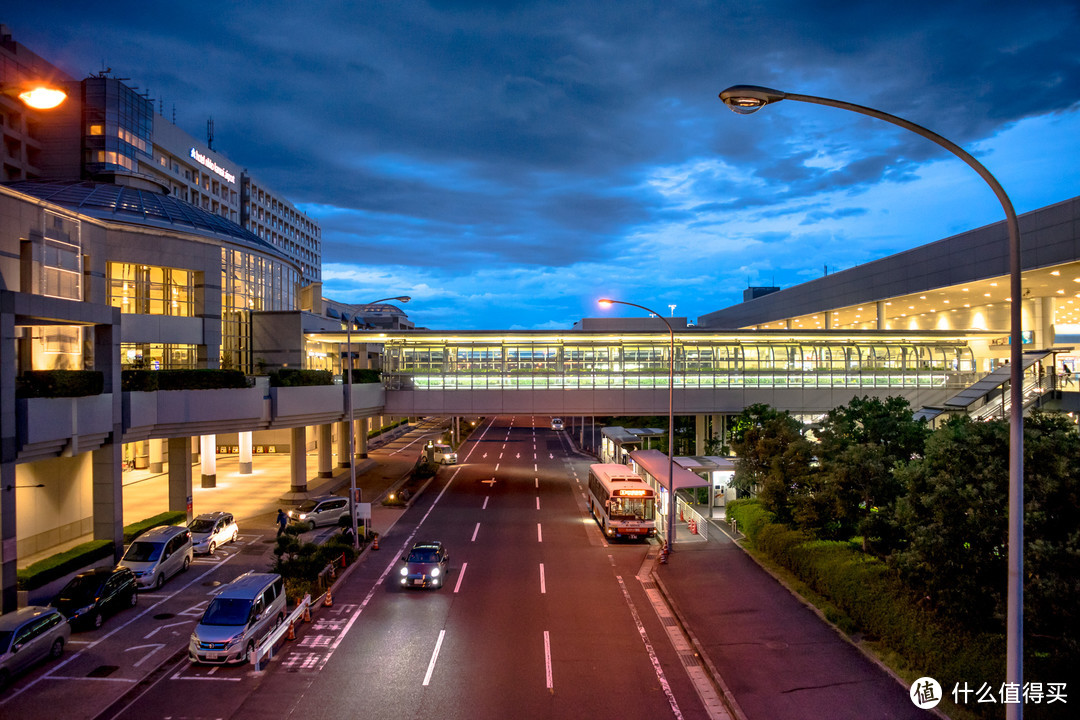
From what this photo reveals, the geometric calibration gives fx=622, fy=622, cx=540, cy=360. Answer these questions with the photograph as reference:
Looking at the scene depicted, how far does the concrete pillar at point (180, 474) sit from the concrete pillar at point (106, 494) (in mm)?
6445

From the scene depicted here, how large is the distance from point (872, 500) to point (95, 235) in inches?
1520

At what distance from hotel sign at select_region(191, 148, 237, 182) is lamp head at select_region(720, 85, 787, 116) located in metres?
83.2

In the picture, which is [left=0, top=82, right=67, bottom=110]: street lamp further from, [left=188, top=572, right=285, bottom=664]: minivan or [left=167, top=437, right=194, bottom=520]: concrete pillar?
[left=167, top=437, right=194, bottom=520]: concrete pillar

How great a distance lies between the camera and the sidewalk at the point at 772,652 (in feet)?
44.0

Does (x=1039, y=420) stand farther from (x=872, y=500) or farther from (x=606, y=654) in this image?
(x=606, y=654)

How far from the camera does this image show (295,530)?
76.2 ft

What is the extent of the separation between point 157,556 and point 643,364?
30.5m

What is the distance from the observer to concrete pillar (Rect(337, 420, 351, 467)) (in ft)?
167

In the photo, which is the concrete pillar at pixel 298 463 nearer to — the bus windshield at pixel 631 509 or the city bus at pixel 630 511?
the city bus at pixel 630 511

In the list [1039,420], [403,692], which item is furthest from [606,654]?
[1039,420]

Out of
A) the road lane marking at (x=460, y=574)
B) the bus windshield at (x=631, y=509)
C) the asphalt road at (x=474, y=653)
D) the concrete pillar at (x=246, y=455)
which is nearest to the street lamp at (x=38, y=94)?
the asphalt road at (x=474, y=653)

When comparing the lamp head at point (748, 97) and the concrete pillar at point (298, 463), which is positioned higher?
the lamp head at point (748, 97)

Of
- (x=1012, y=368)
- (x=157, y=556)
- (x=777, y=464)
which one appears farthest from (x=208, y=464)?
(x=1012, y=368)

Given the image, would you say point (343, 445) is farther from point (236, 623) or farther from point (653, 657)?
point (653, 657)
